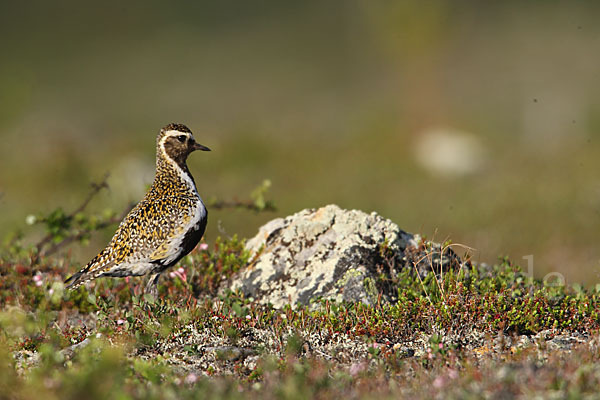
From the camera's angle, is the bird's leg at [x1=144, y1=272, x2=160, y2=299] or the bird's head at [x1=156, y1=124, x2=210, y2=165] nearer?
the bird's leg at [x1=144, y1=272, x2=160, y2=299]

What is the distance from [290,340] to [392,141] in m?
23.8

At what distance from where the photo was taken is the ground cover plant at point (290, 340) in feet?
16.4

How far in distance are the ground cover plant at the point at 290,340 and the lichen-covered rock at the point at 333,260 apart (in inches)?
7.6

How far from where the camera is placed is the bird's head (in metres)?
7.53

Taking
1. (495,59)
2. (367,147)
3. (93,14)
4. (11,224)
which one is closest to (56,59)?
(93,14)

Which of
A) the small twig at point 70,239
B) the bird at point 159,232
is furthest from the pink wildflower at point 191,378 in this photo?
the small twig at point 70,239

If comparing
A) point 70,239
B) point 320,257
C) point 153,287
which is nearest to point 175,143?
point 153,287

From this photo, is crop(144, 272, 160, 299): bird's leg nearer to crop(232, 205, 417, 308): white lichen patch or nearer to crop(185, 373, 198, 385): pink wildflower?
crop(232, 205, 417, 308): white lichen patch

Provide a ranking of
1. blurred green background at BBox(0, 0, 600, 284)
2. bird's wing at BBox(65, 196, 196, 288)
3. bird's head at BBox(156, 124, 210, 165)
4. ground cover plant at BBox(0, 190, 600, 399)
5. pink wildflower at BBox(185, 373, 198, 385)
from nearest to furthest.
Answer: ground cover plant at BBox(0, 190, 600, 399)
pink wildflower at BBox(185, 373, 198, 385)
bird's wing at BBox(65, 196, 196, 288)
bird's head at BBox(156, 124, 210, 165)
blurred green background at BBox(0, 0, 600, 284)

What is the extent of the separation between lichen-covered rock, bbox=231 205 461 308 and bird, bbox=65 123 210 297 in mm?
1227

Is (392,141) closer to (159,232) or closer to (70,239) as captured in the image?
(70,239)

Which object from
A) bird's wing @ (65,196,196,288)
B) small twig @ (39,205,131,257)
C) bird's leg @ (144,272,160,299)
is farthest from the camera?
small twig @ (39,205,131,257)

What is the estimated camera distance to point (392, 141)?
2914 centimetres

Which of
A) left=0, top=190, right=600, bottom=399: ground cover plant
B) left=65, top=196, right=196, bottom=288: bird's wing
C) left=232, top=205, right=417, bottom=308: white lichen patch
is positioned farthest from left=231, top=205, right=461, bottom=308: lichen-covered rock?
left=65, top=196, right=196, bottom=288: bird's wing
